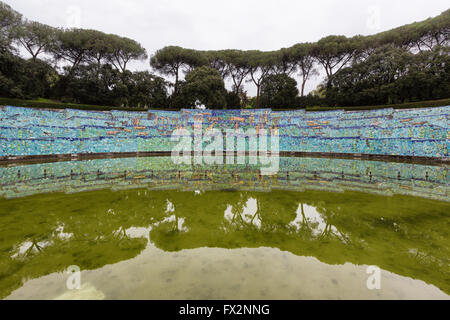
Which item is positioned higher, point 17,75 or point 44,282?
point 17,75

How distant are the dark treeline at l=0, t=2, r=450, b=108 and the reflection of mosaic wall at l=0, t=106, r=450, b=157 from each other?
3443 mm

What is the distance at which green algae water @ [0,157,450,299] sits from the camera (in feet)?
6.81

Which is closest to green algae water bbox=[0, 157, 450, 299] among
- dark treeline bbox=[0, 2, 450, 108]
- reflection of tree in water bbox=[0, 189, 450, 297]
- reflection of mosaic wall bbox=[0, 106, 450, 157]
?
reflection of tree in water bbox=[0, 189, 450, 297]

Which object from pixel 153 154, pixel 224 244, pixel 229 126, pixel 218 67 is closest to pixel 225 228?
pixel 224 244

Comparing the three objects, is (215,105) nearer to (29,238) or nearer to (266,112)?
(266,112)

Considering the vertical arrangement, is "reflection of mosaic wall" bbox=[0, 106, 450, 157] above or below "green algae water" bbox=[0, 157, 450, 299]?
above

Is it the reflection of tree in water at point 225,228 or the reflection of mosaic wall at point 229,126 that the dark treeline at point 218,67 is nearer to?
the reflection of mosaic wall at point 229,126

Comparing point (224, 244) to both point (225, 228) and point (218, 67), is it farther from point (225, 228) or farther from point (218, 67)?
point (218, 67)

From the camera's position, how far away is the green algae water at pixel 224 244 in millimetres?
2076

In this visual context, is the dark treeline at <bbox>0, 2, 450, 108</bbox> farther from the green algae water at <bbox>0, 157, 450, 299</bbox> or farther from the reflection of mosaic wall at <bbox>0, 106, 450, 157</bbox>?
the green algae water at <bbox>0, 157, 450, 299</bbox>

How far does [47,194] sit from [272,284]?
6571 mm

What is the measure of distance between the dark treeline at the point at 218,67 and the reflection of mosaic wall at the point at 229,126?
344 centimetres
